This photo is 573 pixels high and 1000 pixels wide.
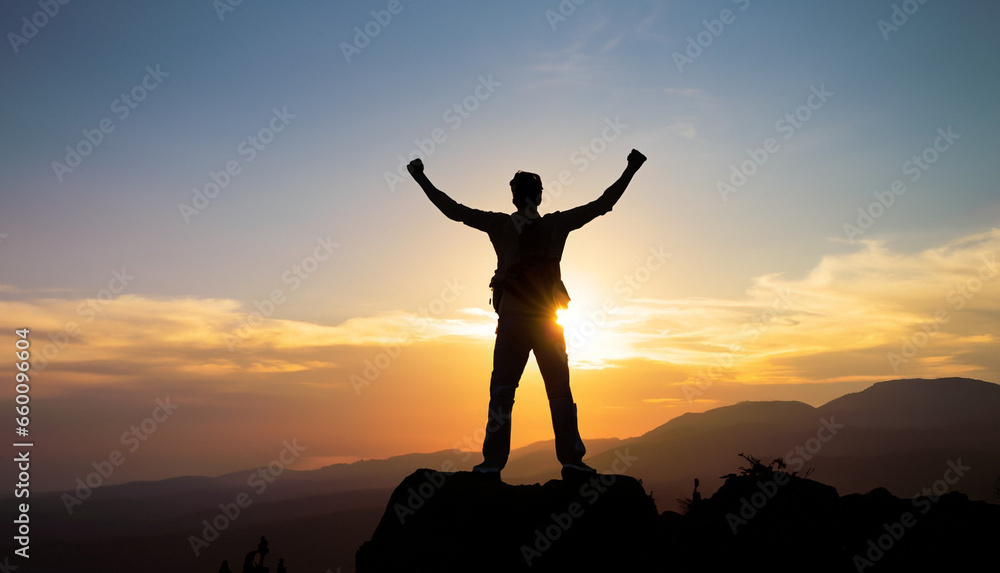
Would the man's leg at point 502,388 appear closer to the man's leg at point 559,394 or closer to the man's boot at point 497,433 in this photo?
the man's boot at point 497,433

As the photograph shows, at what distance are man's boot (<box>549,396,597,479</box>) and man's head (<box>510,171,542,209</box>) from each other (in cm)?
247

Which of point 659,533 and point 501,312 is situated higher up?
point 501,312

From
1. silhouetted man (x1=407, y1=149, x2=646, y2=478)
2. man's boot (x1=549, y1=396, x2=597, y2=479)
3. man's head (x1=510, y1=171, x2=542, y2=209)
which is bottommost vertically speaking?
man's boot (x1=549, y1=396, x2=597, y2=479)

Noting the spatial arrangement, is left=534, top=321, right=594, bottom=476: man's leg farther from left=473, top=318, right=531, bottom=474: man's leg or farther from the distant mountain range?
the distant mountain range

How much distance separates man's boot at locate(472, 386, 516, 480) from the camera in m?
7.52

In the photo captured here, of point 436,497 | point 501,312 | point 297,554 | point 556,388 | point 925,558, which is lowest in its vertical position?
point 297,554

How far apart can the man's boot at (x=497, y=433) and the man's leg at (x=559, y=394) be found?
494 millimetres

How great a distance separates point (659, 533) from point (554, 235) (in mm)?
3743

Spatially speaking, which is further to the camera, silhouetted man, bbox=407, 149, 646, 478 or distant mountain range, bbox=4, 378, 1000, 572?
distant mountain range, bbox=4, 378, 1000, 572

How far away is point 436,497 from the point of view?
7316 millimetres

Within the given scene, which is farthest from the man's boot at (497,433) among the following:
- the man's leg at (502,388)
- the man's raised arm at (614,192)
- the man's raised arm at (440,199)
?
the man's raised arm at (614,192)

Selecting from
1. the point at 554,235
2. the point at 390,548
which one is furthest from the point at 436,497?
the point at 554,235

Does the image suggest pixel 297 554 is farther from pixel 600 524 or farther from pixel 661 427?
pixel 661 427

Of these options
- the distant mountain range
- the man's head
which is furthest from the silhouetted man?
the distant mountain range
